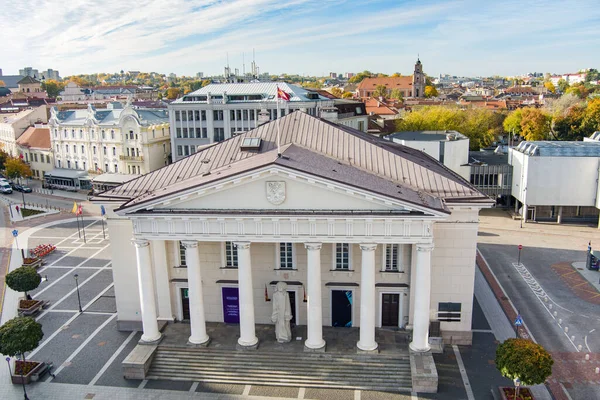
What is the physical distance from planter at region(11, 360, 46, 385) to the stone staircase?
25.1 ft

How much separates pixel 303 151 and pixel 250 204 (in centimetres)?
673

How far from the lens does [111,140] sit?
95812mm

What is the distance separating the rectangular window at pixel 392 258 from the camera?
36.8 metres

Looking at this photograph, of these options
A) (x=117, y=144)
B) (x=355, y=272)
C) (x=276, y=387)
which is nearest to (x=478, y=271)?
(x=355, y=272)

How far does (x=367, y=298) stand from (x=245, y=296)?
327 inches

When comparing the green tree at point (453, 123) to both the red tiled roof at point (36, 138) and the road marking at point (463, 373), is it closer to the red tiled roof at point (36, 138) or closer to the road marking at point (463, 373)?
the road marking at point (463, 373)

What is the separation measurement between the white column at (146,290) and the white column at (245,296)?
6491 millimetres

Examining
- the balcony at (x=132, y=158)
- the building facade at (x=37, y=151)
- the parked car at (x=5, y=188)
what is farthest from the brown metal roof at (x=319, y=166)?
the building facade at (x=37, y=151)

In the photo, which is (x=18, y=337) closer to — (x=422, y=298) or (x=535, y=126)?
(x=422, y=298)

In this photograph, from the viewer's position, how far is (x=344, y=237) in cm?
3250

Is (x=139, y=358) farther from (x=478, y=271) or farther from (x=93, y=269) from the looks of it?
(x=478, y=271)

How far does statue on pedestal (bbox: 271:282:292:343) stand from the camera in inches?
1409

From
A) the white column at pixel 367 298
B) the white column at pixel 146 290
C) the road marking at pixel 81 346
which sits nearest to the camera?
the white column at pixel 367 298

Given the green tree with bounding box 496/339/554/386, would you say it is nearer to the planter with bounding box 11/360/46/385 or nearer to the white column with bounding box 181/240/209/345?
the white column with bounding box 181/240/209/345
